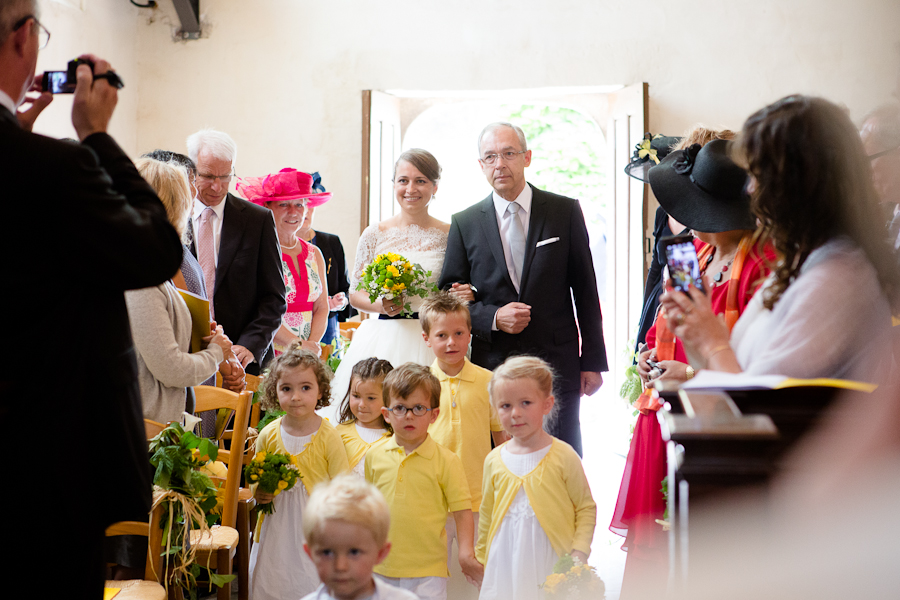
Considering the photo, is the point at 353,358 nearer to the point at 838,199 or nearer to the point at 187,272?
the point at 187,272

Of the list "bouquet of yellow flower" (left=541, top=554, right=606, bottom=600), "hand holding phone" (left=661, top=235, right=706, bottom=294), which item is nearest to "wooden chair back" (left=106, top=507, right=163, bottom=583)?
"bouquet of yellow flower" (left=541, top=554, right=606, bottom=600)

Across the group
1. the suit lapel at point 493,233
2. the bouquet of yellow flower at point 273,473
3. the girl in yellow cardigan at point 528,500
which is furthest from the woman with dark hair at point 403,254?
the girl in yellow cardigan at point 528,500

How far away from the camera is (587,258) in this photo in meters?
3.68

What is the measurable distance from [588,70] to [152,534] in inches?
219

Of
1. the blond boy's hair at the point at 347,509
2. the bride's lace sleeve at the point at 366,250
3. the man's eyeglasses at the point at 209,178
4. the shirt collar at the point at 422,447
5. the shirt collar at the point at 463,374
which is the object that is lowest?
the shirt collar at the point at 422,447

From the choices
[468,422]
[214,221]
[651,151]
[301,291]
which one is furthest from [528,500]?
[301,291]

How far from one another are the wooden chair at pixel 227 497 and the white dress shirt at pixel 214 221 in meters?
0.99

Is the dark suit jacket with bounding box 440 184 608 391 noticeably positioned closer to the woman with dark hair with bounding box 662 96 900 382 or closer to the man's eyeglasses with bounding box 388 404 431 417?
the man's eyeglasses with bounding box 388 404 431 417

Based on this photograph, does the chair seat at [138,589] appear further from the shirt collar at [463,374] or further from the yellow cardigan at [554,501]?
the shirt collar at [463,374]

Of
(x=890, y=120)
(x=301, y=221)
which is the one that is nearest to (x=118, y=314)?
(x=890, y=120)

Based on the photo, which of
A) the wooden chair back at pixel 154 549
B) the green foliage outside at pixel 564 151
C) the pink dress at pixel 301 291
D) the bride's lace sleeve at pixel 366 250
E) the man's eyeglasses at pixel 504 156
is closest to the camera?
the wooden chair back at pixel 154 549

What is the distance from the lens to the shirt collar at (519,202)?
3740mm

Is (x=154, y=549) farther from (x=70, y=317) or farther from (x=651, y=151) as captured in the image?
(x=651, y=151)

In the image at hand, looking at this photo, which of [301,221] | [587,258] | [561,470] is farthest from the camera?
[301,221]
